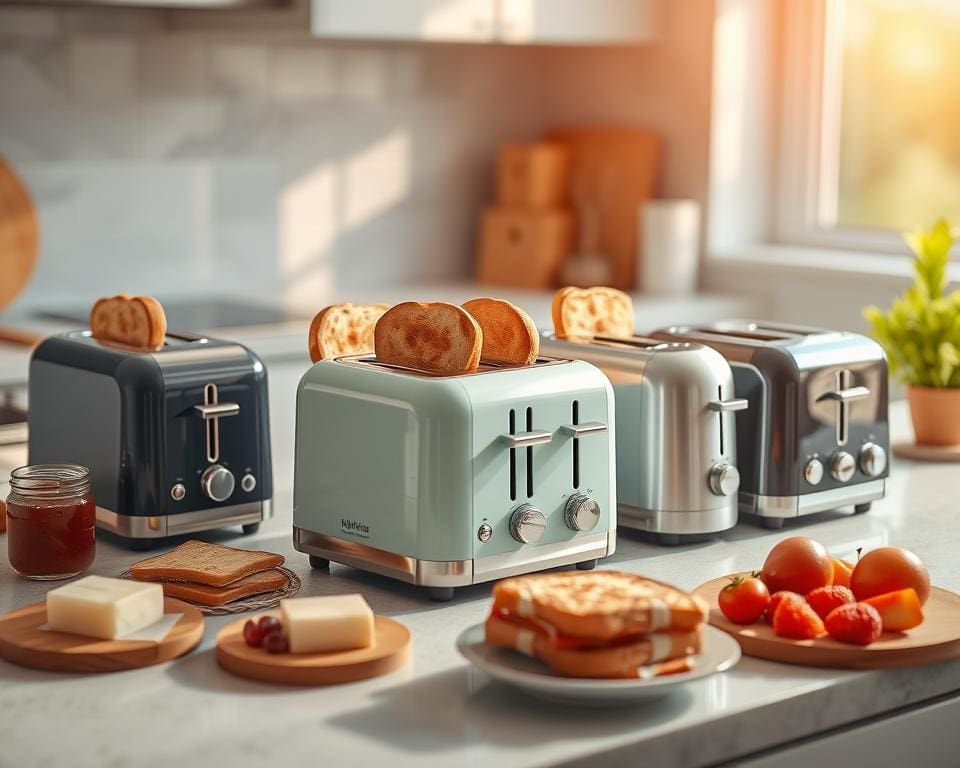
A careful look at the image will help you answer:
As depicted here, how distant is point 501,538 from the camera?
1.38 metres

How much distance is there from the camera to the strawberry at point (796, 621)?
4.07 ft

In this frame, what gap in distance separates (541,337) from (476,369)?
329 millimetres

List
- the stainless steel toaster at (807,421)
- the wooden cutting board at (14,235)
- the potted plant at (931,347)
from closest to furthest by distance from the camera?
the stainless steel toaster at (807,421), the potted plant at (931,347), the wooden cutting board at (14,235)

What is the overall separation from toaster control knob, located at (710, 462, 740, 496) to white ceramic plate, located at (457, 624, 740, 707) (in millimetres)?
409

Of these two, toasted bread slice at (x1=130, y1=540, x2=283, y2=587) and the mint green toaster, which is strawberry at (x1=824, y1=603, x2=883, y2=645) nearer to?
the mint green toaster

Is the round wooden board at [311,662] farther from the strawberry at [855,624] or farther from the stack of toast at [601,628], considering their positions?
the strawberry at [855,624]

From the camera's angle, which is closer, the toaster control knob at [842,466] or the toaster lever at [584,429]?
the toaster lever at [584,429]

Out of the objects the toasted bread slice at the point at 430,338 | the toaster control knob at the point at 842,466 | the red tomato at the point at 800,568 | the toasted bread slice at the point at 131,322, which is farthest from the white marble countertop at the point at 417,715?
the toaster control knob at the point at 842,466

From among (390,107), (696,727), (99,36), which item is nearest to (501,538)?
(696,727)

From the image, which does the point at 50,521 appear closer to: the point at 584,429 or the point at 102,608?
the point at 102,608

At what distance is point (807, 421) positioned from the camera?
1691 mm

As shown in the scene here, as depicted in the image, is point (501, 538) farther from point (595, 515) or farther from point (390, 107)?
point (390, 107)

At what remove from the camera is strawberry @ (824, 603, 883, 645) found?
1227 millimetres

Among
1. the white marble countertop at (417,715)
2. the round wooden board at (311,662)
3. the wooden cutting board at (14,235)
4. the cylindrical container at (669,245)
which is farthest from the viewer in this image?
the cylindrical container at (669,245)
